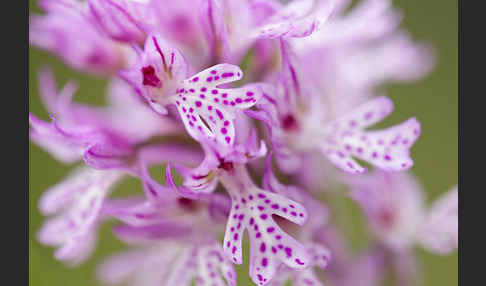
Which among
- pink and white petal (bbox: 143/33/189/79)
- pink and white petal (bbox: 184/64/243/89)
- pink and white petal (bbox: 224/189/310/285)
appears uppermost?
pink and white petal (bbox: 143/33/189/79)

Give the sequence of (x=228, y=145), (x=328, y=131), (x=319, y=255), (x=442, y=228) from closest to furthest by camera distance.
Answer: (x=228, y=145) < (x=319, y=255) < (x=328, y=131) < (x=442, y=228)

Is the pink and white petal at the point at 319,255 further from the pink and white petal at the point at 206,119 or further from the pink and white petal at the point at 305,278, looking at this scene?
the pink and white petal at the point at 206,119

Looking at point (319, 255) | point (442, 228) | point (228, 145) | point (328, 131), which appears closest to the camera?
point (228, 145)

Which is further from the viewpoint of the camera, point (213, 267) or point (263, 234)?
point (213, 267)

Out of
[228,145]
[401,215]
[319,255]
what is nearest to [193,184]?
[228,145]

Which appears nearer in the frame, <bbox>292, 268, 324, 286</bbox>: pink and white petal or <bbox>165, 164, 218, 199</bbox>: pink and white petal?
<bbox>165, 164, 218, 199</bbox>: pink and white petal

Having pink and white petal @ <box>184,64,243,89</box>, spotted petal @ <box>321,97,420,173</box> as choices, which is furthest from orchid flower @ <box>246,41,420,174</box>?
pink and white petal @ <box>184,64,243,89</box>

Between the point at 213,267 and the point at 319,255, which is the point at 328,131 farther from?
the point at 213,267

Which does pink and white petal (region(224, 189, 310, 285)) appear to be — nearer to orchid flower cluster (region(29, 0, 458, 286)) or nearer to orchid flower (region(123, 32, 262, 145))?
orchid flower cluster (region(29, 0, 458, 286))

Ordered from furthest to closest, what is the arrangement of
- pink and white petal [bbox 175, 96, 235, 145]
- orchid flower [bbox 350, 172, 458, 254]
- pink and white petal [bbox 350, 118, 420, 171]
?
orchid flower [bbox 350, 172, 458, 254] < pink and white petal [bbox 350, 118, 420, 171] < pink and white petal [bbox 175, 96, 235, 145]
